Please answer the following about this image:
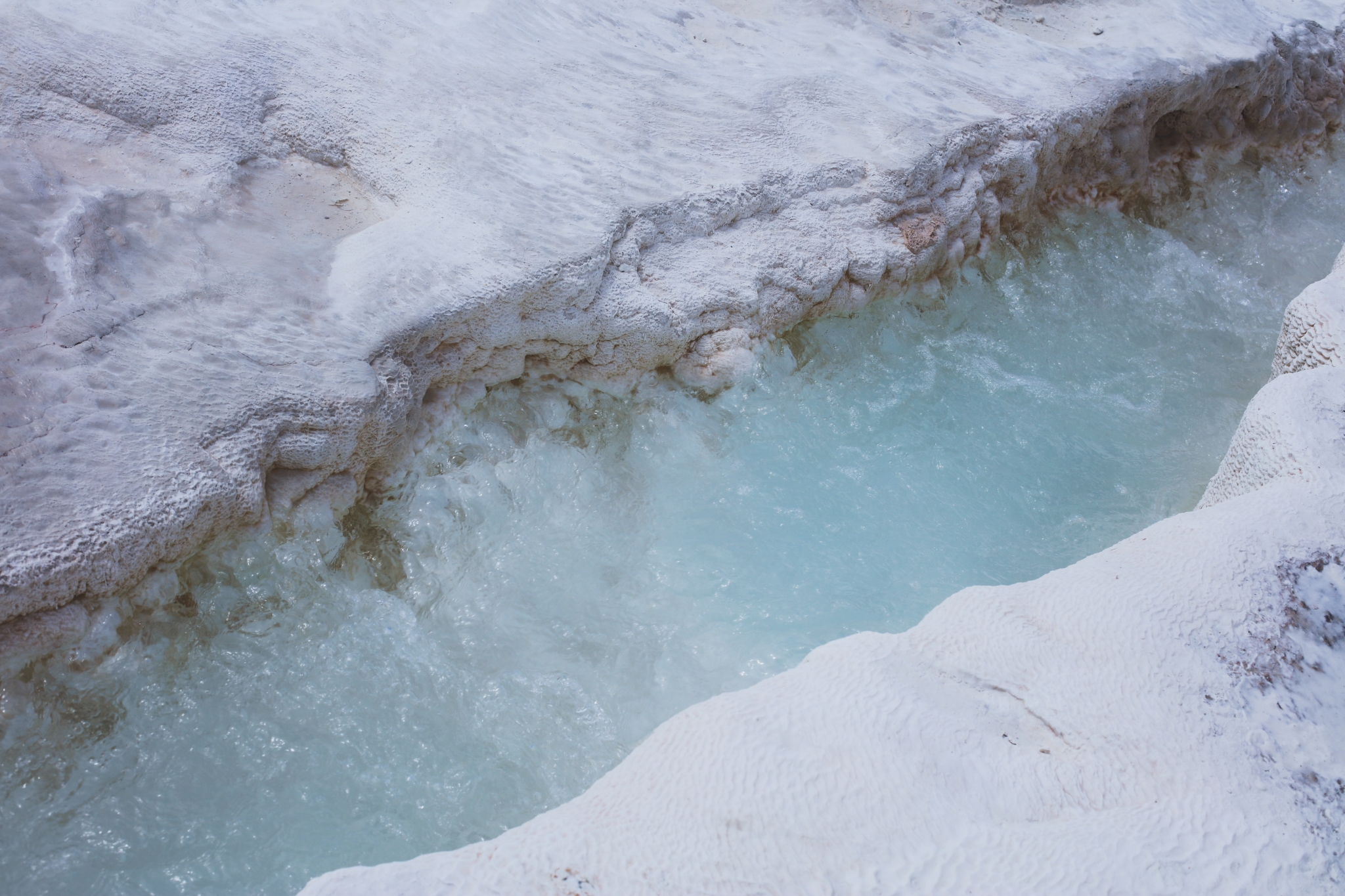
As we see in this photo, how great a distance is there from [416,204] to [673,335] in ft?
2.55

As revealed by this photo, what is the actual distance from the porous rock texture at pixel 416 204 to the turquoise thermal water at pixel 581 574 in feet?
0.51

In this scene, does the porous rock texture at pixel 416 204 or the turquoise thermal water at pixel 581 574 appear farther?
the porous rock texture at pixel 416 204

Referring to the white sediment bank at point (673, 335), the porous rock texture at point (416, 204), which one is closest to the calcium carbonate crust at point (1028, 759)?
the white sediment bank at point (673, 335)

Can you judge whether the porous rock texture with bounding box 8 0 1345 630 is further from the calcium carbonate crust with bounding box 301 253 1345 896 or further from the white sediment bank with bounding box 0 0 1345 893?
the calcium carbonate crust with bounding box 301 253 1345 896

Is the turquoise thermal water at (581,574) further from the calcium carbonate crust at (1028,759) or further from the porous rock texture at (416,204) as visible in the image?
the calcium carbonate crust at (1028,759)

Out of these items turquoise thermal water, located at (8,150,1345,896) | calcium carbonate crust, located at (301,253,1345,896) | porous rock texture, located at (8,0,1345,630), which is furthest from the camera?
porous rock texture, located at (8,0,1345,630)

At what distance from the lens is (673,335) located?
263 centimetres

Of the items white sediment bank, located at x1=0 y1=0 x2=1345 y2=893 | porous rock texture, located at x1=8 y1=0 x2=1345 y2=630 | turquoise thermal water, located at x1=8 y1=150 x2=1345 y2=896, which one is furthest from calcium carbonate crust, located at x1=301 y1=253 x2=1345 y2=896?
porous rock texture, located at x1=8 y1=0 x2=1345 y2=630

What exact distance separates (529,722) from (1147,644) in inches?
49.3

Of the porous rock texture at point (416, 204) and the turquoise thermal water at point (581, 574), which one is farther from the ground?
the porous rock texture at point (416, 204)

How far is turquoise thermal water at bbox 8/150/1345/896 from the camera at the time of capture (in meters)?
1.76

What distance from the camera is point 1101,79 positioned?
3.54 meters

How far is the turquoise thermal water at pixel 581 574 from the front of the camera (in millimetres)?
1757

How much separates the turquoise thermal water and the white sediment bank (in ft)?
0.48
